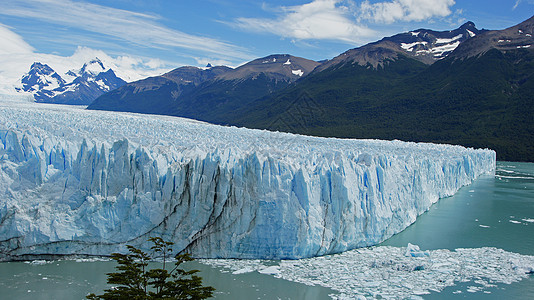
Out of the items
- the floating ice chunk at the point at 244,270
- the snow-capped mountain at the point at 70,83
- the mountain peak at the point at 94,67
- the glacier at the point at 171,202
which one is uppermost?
the mountain peak at the point at 94,67

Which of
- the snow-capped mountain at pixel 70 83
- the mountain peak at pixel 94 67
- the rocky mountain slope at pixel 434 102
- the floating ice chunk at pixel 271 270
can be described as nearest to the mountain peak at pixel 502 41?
the rocky mountain slope at pixel 434 102

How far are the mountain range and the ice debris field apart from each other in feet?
121

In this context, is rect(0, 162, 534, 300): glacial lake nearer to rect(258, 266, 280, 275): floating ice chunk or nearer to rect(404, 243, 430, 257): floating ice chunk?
rect(258, 266, 280, 275): floating ice chunk

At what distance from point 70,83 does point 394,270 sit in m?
163

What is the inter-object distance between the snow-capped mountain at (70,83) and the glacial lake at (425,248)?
133 metres

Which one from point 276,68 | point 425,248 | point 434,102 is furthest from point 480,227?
point 276,68

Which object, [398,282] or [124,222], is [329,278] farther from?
[124,222]

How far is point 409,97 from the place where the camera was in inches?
2351

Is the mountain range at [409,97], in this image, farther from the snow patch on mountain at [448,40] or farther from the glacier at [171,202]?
the glacier at [171,202]

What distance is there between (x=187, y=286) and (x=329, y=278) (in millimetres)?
3796

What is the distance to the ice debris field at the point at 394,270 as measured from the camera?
838cm

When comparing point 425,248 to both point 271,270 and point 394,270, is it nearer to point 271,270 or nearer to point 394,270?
point 394,270

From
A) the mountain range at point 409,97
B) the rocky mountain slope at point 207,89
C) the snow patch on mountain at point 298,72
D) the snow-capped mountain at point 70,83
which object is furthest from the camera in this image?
the snow-capped mountain at point 70,83

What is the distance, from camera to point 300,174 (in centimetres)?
1024
